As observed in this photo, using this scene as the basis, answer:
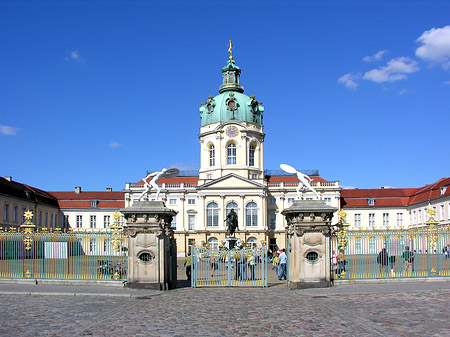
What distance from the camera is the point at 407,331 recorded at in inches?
435

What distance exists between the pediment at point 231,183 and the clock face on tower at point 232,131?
544 cm

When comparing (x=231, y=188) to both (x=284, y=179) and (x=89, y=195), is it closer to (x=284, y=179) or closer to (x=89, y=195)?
(x=284, y=179)

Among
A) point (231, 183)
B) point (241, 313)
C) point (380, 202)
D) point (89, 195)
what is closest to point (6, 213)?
point (89, 195)

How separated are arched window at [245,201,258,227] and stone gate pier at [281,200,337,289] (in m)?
46.9

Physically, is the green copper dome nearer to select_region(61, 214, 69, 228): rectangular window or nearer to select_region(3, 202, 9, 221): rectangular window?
select_region(61, 214, 69, 228): rectangular window

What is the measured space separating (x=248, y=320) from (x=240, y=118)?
57.3m

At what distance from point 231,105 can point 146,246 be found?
50849 millimetres

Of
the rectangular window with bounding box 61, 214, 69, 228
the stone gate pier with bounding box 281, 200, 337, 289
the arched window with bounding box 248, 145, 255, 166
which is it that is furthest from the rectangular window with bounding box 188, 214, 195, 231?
the stone gate pier with bounding box 281, 200, 337, 289

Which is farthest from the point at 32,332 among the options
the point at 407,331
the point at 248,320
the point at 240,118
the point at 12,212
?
the point at 240,118

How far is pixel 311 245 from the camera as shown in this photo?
19.4m

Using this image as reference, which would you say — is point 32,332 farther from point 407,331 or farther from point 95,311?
point 407,331

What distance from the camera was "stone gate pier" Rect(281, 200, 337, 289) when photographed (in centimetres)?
1931

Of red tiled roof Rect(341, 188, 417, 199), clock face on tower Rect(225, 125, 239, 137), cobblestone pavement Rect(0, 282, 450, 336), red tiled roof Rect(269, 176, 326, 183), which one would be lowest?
cobblestone pavement Rect(0, 282, 450, 336)

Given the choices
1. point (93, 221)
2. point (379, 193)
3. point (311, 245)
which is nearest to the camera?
point (311, 245)
